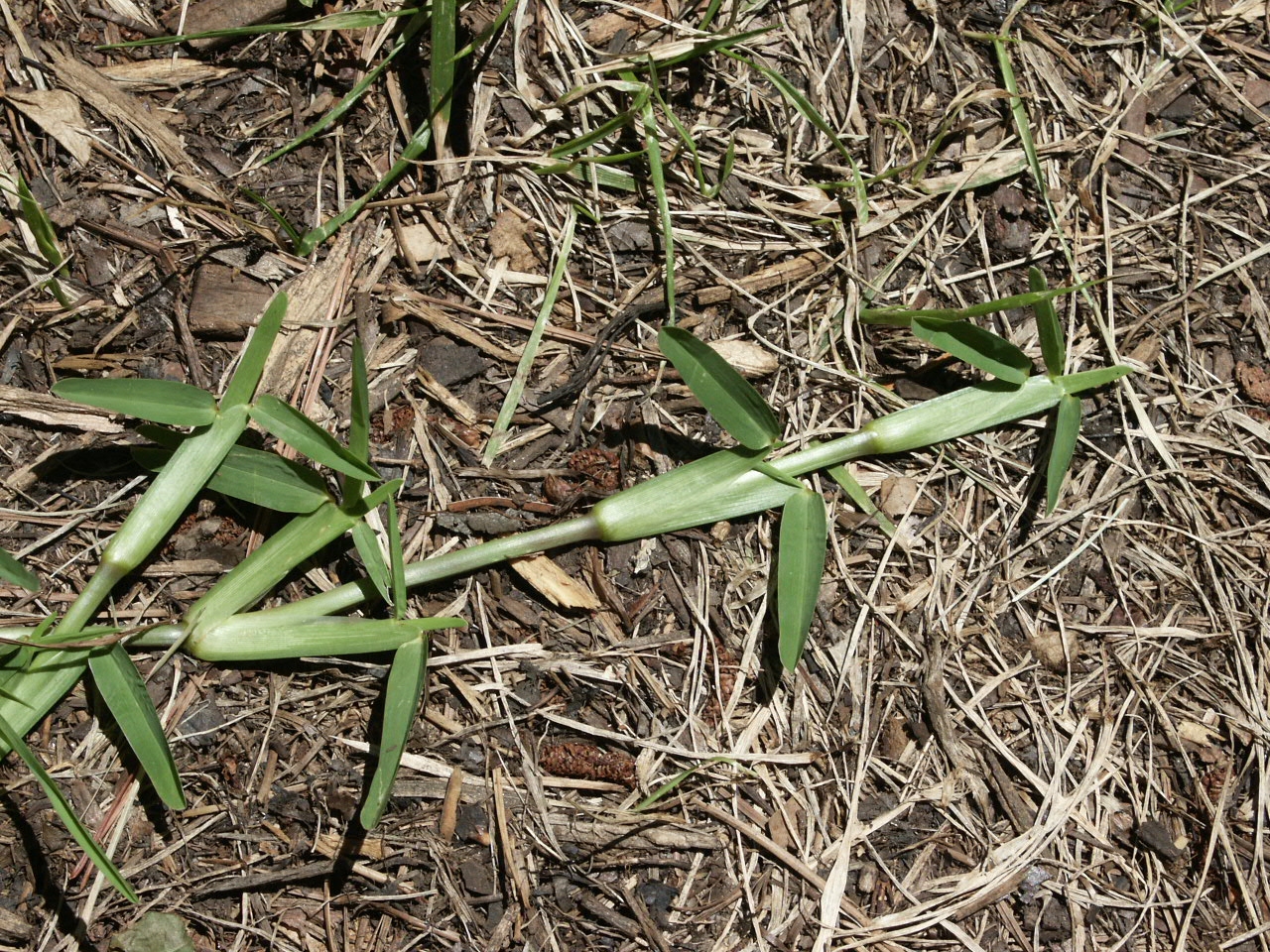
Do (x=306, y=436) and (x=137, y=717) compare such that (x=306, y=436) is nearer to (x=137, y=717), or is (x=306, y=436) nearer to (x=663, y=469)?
(x=137, y=717)

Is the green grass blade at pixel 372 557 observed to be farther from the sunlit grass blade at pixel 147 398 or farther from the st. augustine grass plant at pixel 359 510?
the sunlit grass blade at pixel 147 398

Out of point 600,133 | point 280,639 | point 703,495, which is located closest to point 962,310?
point 703,495

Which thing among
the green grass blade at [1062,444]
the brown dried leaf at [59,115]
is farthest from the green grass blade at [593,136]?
the green grass blade at [1062,444]

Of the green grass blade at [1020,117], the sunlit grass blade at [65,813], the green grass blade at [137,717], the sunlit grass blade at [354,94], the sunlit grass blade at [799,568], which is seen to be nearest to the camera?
the sunlit grass blade at [65,813]

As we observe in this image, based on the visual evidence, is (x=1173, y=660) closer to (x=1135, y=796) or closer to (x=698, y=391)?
(x=1135, y=796)

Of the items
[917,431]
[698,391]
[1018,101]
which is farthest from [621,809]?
[1018,101]

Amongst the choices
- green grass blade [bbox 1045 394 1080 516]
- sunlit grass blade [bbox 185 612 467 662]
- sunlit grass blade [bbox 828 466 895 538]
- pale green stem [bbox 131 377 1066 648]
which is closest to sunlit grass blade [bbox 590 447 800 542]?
pale green stem [bbox 131 377 1066 648]

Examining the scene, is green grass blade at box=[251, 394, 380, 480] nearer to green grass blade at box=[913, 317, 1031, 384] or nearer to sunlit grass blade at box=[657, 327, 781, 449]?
sunlit grass blade at box=[657, 327, 781, 449]
